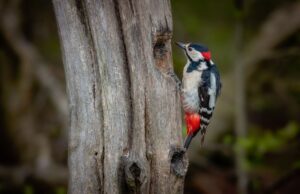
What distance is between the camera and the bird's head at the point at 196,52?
17.2ft

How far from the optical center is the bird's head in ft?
17.2

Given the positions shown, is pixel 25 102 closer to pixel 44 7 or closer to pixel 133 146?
→ pixel 44 7

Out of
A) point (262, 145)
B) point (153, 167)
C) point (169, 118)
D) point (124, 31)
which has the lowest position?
point (262, 145)

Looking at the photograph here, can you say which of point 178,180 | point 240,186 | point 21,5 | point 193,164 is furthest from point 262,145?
point 21,5

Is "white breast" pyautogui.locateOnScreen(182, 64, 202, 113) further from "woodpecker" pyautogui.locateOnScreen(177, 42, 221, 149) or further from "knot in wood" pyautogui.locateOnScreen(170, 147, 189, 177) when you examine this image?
"knot in wood" pyautogui.locateOnScreen(170, 147, 189, 177)

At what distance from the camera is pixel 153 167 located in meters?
4.20

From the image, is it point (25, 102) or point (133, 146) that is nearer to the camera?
point (133, 146)

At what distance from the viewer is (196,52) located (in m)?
5.27

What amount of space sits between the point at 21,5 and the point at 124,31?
16.6 feet

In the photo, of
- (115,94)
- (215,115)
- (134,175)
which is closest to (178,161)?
(134,175)

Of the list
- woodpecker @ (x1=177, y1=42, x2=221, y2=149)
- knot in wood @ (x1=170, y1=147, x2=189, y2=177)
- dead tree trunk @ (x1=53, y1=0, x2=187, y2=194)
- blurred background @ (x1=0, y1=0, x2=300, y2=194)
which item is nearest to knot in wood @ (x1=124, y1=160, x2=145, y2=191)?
dead tree trunk @ (x1=53, y1=0, x2=187, y2=194)

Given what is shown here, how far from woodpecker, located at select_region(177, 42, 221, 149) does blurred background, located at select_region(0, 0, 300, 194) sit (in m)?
2.37

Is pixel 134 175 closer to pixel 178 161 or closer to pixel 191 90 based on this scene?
pixel 178 161

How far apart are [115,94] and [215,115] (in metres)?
5.03
